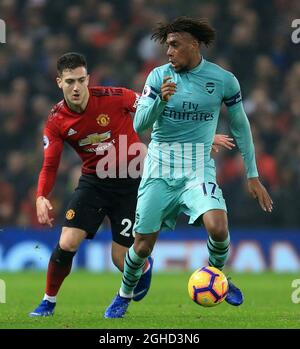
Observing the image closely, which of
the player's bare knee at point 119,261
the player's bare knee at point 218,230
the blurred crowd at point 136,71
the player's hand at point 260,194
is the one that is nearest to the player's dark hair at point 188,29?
the player's hand at point 260,194

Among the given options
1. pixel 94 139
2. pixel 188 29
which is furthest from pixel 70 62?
pixel 188 29

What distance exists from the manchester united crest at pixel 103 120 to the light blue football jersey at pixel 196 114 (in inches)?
26.0

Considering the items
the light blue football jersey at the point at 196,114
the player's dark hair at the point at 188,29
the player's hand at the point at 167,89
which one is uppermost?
the player's dark hair at the point at 188,29

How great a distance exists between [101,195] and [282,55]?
27.6 feet

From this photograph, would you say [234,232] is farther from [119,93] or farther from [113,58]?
[119,93]

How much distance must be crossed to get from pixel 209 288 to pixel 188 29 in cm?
190

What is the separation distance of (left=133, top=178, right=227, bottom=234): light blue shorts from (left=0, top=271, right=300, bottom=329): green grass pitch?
73cm

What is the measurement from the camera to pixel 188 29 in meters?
7.52

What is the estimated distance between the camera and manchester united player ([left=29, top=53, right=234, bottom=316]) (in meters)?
7.96

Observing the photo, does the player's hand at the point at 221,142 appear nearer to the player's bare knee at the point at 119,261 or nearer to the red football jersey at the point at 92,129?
the red football jersey at the point at 92,129

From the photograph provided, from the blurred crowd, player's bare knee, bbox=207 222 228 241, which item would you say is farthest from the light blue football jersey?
the blurred crowd

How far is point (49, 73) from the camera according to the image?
54.1ft

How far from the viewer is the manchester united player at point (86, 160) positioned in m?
7.96

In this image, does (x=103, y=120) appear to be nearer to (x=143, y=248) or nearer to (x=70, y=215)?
(x=70, y=215)
